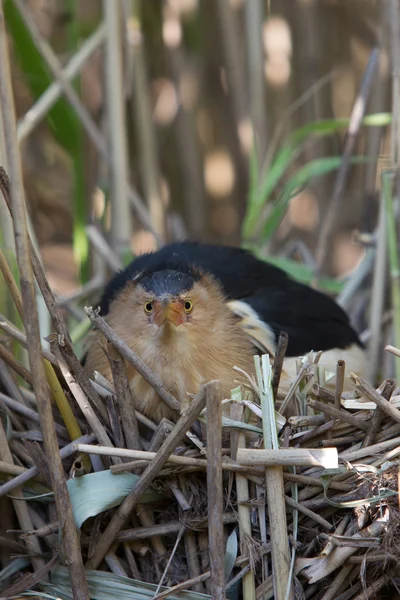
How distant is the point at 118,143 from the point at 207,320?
0.75 metres

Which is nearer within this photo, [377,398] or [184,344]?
[377,398]

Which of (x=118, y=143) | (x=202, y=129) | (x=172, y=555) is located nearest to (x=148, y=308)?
(x=172, y=555)

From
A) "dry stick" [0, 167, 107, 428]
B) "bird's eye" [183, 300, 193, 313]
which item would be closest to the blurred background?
"bird's eye" [183, 300, 193, 313]

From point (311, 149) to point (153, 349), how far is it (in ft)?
4.86

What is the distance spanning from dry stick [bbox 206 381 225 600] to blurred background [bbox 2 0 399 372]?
1.17 meters

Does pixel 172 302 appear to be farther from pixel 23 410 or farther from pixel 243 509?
pixel 243 509

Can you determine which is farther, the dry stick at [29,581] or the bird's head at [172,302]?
the bird's head at [172,302]

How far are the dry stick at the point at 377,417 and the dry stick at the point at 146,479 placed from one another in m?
0.31

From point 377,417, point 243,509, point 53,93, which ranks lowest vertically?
point 243,509

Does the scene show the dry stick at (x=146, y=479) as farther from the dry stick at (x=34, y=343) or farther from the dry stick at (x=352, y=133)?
the dry stick at (x=352, y=133)

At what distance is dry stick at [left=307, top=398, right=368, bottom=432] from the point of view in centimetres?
149

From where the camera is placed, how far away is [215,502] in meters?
1.36

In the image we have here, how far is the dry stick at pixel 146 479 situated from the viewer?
1.40 meters

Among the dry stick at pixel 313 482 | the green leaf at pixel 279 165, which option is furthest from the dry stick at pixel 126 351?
the green leaf at pixel 279 165
